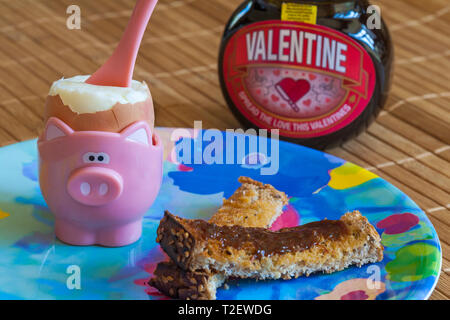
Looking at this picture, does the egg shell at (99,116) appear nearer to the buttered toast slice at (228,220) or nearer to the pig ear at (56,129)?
the pig ear at (56,129)

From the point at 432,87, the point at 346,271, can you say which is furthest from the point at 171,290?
the point at 432,87

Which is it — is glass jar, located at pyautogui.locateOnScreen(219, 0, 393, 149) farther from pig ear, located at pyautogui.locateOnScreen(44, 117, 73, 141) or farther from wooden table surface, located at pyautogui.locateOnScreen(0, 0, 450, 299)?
pig ear, located at pyautogui.locateOnScreen(44, 117, 73, 141)

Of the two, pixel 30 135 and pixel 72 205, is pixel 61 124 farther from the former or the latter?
pixel 30 135

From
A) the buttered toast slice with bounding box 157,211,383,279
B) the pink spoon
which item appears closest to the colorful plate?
the buttered toast slice with bounding box 157,211,383,279

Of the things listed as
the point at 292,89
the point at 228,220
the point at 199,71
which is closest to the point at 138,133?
the point at 228,220

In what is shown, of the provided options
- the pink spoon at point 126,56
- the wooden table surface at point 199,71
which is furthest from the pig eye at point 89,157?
the wooden table surface at point 199,71
